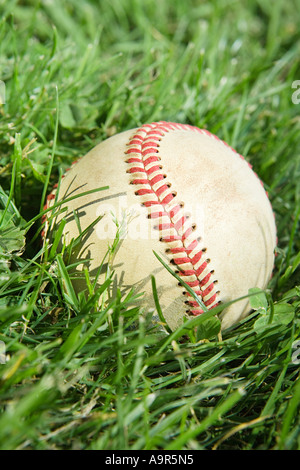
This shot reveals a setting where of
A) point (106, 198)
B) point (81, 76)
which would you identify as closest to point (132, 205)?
point (106, 198)

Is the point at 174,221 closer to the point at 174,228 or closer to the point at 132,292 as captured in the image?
the point at 174,228

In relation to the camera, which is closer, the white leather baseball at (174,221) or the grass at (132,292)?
the grass at (132,292)

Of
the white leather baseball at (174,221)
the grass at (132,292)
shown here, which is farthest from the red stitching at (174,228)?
the grass at (132,292)

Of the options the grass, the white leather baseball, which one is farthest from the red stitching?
the grass

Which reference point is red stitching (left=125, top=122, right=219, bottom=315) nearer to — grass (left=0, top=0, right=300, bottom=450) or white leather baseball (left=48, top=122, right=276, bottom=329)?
white leather baseball (left=48, top=122, right=276, bottom=329)

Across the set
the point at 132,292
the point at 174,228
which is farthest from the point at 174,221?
the point at 132,292

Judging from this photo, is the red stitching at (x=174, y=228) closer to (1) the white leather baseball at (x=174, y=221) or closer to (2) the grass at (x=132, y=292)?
(1) the white leather baseball at (x=174, y=221)

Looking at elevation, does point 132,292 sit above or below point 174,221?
below
